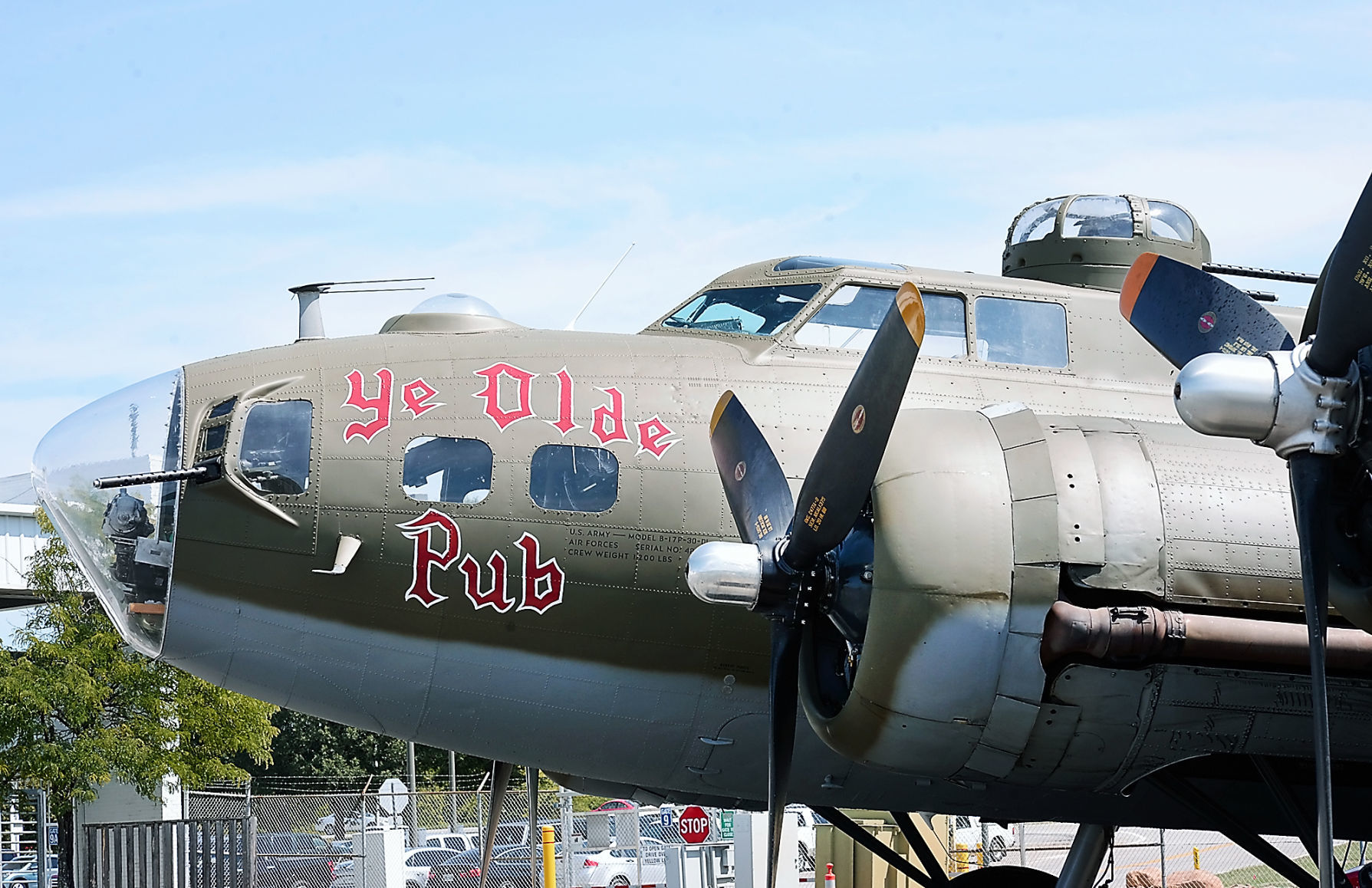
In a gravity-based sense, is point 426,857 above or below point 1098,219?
below

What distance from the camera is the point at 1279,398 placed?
6027mm

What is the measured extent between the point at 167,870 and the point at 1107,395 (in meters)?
14.4

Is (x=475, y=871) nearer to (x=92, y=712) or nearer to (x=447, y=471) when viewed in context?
(x=92, y=712)

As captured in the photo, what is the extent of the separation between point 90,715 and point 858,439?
21849 mm

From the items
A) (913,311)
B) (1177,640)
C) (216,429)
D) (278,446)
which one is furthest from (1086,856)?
(216,429)

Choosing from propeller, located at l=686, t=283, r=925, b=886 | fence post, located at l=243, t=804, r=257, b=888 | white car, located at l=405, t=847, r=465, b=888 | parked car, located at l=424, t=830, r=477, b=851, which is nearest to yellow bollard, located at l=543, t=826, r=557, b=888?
fence post, located at l=243, t=804, r=257, b=888

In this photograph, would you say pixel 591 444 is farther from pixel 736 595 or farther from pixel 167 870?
pixel 167 870

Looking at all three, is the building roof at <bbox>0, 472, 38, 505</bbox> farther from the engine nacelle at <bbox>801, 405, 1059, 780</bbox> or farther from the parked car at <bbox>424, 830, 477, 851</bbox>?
the engine nacelle at <bbox>801, 405, 1059, 780</bbox>

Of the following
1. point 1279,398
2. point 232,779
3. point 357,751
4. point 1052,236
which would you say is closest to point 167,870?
point 232,779

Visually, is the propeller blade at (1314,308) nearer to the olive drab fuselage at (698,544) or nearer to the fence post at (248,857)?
the olive drab fuselage at (698,544)

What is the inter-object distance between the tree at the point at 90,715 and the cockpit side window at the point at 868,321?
18.2 m

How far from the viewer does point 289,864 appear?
2191 cm

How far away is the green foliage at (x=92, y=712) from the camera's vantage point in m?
25.4

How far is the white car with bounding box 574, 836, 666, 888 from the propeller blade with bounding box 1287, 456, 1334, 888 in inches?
697
